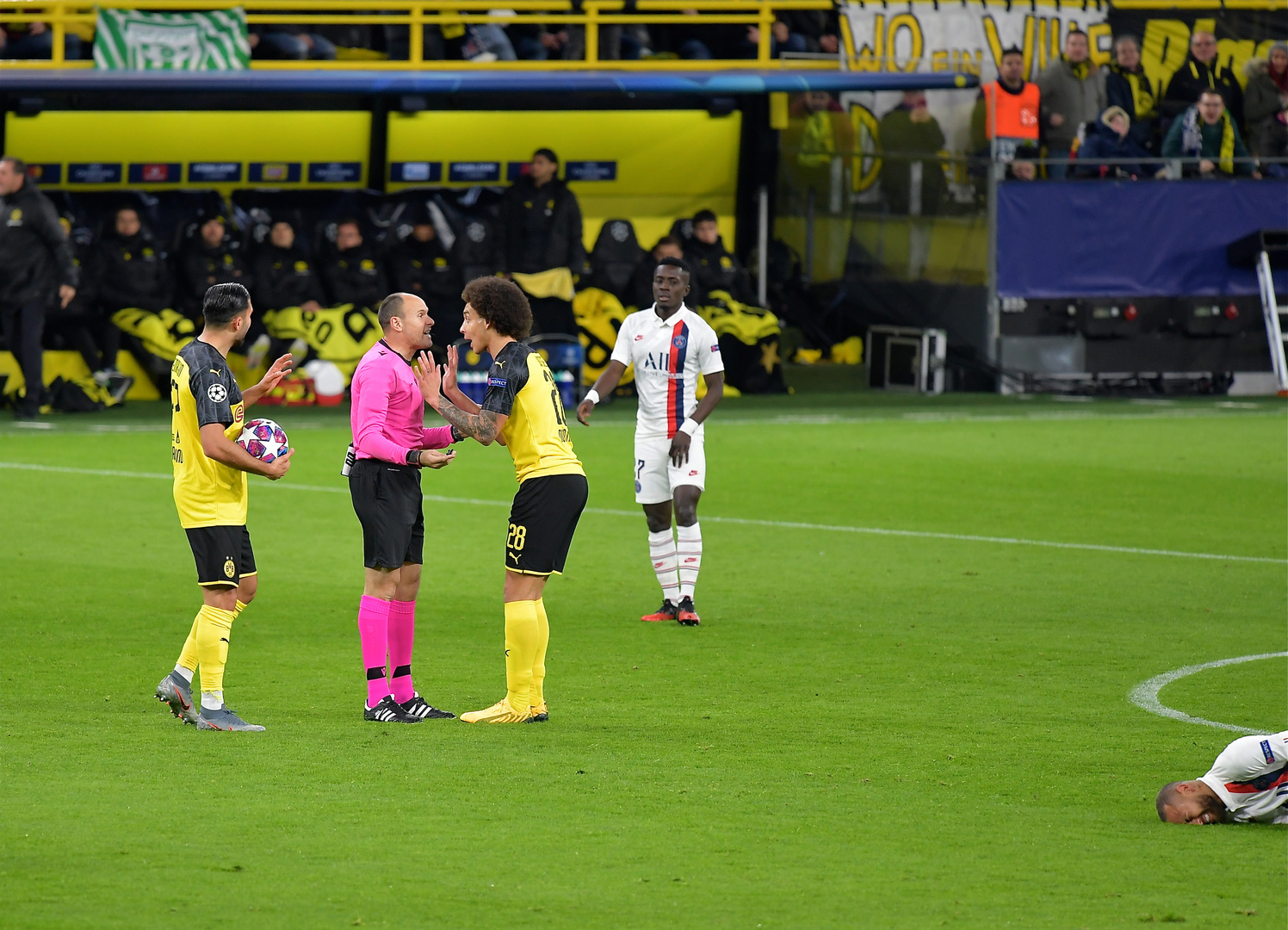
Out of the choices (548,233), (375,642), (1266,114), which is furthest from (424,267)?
(375,642)

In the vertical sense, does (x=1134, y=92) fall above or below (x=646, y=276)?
above

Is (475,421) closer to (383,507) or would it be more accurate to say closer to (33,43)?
(383,507)

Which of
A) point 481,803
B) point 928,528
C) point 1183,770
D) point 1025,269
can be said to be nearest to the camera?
point 481,803

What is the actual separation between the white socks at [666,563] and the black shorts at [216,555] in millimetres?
3657

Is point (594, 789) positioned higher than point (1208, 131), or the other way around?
point (1208, 131)

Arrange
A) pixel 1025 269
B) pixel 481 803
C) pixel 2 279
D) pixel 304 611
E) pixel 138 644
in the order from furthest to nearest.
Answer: pixel 1025 269 → pixel 2 279 → pixel 304 611 → pixel 138 644 → pixel 481 803

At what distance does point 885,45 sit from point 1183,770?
58.7 ft

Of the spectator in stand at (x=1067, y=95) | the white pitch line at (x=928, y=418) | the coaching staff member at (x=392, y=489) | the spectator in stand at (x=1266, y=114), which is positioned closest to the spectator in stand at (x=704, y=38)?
the spectator in stand at (x=1067, y=95)

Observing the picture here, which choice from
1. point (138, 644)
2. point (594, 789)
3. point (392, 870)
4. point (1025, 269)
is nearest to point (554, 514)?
point (594, 789)

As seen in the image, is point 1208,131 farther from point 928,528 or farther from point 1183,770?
point 1183,770

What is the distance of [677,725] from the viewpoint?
8.07m

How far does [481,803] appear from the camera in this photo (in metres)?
6.63

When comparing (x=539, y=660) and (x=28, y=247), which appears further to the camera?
(x=28, y=247)

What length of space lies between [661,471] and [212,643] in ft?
12.8
